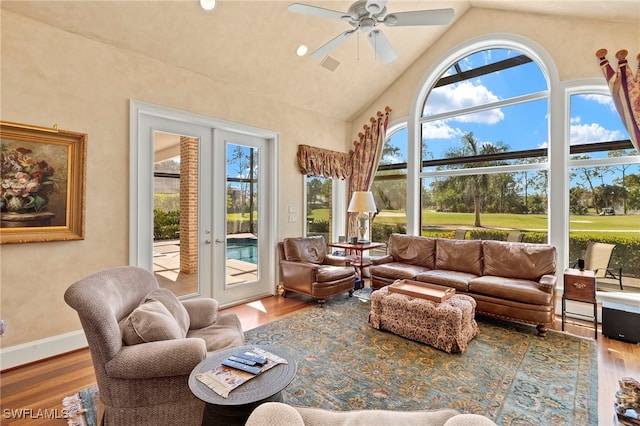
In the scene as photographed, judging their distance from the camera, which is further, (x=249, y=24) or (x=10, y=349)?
(x=249, y=24)

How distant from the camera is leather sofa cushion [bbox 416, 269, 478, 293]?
369 cm

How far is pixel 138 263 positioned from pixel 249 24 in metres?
2.94

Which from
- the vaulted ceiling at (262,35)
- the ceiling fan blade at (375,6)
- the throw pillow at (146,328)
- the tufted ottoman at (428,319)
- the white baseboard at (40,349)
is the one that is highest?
the vaulted ceiling at (262,35)

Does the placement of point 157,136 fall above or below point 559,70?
below

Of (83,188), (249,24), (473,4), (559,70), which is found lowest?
(83,188)

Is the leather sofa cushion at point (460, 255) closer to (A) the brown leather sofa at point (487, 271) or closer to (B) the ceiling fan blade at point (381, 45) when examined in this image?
(A) the brown leather sofa at point (487, 271)

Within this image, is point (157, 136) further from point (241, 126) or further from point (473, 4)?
point (473, 4)

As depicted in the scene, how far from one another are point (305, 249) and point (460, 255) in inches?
88.1

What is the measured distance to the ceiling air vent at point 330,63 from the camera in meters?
4.39

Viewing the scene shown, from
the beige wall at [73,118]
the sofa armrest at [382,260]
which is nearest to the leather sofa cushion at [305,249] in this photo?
the sofa armrest at [382,260]

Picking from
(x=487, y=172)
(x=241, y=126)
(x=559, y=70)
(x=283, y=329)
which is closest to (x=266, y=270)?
(x=283, y=329)

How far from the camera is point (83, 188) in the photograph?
2.93 metres

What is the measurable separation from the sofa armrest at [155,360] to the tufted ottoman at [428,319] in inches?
82.0

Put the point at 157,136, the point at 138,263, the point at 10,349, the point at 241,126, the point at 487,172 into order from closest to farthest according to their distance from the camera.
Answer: the point at 10,349, the point at 138,263, the point at 157,136, the point at 241,126, the point at 487,172
